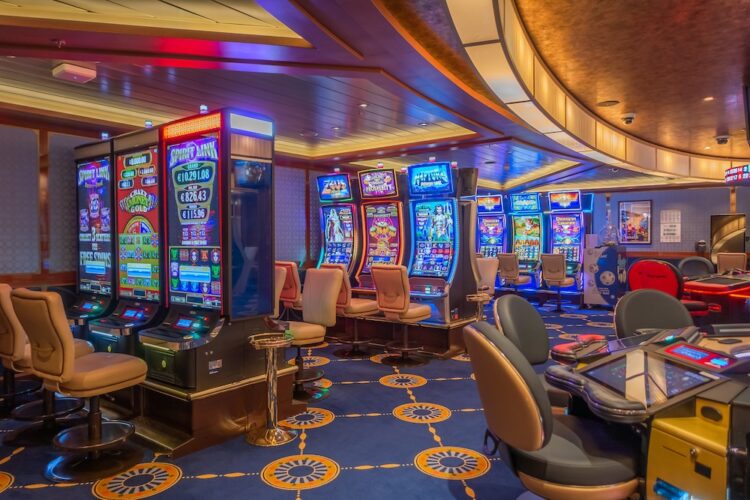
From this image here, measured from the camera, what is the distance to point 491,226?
1074 centimetres

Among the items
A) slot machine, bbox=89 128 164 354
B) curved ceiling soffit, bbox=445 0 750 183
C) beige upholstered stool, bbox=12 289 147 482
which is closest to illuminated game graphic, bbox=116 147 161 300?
slot machine, bbox=89 128 164 354

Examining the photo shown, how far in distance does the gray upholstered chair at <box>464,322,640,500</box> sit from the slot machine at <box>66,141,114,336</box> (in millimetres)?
3466

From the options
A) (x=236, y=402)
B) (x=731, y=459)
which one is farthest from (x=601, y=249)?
(x=731, y=459)

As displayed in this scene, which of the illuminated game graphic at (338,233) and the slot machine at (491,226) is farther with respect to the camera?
the slot machine at (491,226)

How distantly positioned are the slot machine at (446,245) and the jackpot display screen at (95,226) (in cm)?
326

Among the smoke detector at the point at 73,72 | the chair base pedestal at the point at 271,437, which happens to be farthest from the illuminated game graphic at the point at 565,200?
the smoke detector at the point at 73,72

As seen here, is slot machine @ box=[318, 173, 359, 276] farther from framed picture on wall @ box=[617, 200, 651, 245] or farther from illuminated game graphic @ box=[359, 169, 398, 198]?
framed picture on wall @ box=[617, 200, 651, 245]

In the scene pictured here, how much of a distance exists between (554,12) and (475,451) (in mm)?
3008

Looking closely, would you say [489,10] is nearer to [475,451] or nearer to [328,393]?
[475,451]

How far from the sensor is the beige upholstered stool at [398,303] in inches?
210

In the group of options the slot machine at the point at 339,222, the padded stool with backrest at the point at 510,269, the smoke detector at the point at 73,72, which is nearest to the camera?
the smoke detector at the point at 73,72

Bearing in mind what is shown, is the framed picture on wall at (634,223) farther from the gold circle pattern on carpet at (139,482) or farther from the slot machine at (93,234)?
the gold circle pattern on carpet at (139,482)

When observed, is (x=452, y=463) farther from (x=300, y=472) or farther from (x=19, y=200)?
(x=19, y=200)

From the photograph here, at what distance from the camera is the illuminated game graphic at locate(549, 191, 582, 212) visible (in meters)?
9.72
